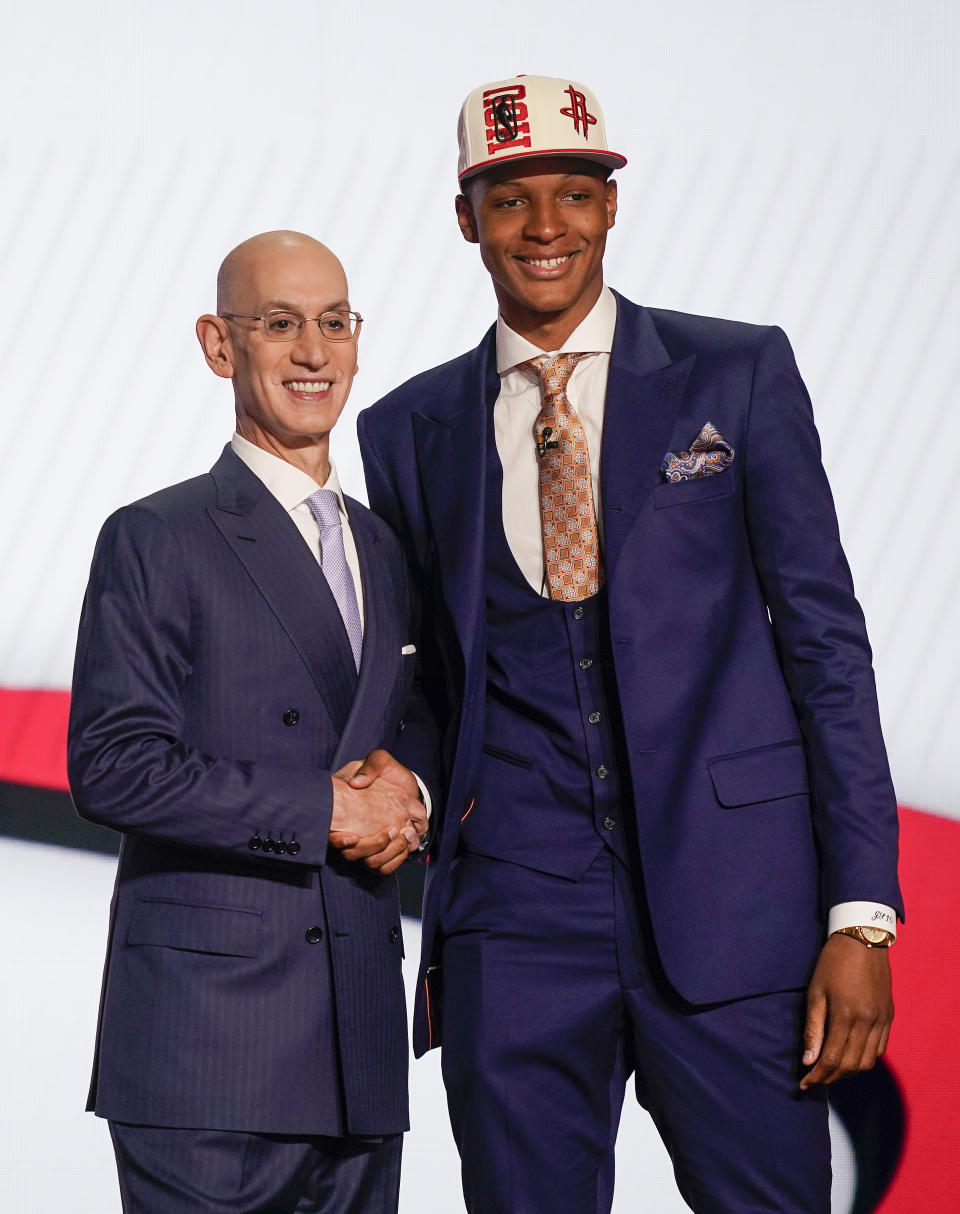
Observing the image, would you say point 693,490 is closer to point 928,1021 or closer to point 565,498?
point 565,498

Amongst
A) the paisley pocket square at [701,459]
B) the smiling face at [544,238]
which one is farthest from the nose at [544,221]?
the paisley pocket square at [701,459]

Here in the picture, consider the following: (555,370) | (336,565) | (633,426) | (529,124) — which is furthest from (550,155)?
(336,565)

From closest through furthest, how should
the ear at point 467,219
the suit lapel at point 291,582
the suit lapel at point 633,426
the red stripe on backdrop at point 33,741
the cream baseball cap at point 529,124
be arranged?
the suit lapel at point 291,582 → the suit lapel at point 633,426 → the cream baseball cap at point 529,124 → the ear at point 467,219 → the red stripe on backdrop at point 33,741

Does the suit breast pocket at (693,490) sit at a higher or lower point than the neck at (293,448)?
higher

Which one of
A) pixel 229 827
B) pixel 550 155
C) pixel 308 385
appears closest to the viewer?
pixel 229 827

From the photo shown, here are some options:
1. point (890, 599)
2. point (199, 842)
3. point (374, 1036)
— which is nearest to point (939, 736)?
point (890, 599)

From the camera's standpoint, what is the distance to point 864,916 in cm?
189

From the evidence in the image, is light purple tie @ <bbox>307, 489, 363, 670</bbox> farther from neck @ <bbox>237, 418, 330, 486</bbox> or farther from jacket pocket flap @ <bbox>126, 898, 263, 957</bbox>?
jacket pocket flap @ <bbox>126, 898, 263, 957</bbox>

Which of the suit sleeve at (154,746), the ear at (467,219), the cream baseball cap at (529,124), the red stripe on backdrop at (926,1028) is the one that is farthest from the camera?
the red stripe on backdrop at (926,1028)

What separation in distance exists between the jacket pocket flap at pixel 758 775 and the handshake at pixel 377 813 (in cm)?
36

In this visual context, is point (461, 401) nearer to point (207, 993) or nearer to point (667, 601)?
point (667, 601)

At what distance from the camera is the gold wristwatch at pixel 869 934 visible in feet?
6.22

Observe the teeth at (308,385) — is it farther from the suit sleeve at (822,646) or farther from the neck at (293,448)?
the suit sleeve at (822,646)

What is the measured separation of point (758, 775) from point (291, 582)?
604mm
